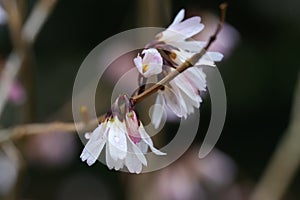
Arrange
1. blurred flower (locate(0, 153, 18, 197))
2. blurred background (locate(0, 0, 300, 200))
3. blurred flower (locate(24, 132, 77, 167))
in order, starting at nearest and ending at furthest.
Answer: blurred flower (locate(0, 153, 18, 197)) → blurred flower (locate(24, 132, 77, 167)) → blurred background (locate(0, 0, 300, 200))

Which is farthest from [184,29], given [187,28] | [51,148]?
[51,148]

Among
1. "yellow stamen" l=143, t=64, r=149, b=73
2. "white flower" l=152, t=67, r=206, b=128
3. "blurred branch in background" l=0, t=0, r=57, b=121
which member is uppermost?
"yellow stamen" l=143, t=64, r=149, b=73

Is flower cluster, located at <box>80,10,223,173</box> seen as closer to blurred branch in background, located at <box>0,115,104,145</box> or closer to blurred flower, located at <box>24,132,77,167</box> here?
blurred branch in background, located at <box>0,115,104,145</box>

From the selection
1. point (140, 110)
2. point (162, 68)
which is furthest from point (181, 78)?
point (140, 110)

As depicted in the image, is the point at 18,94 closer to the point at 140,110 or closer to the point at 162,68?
the point at 140,110


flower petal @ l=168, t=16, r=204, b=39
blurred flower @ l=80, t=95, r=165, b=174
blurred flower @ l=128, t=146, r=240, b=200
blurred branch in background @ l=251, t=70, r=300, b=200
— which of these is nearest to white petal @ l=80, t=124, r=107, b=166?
blurred flower @ l=80, t=95, r=165, b=174

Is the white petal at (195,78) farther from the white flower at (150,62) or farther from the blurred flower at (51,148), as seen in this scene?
the blurred flower at (51,148)

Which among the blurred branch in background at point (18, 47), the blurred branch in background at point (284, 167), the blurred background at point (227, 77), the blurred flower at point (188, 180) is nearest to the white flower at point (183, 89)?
the blurred branch in background at point (18, 47)

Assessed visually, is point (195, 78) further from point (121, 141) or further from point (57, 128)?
point (57, 128)
